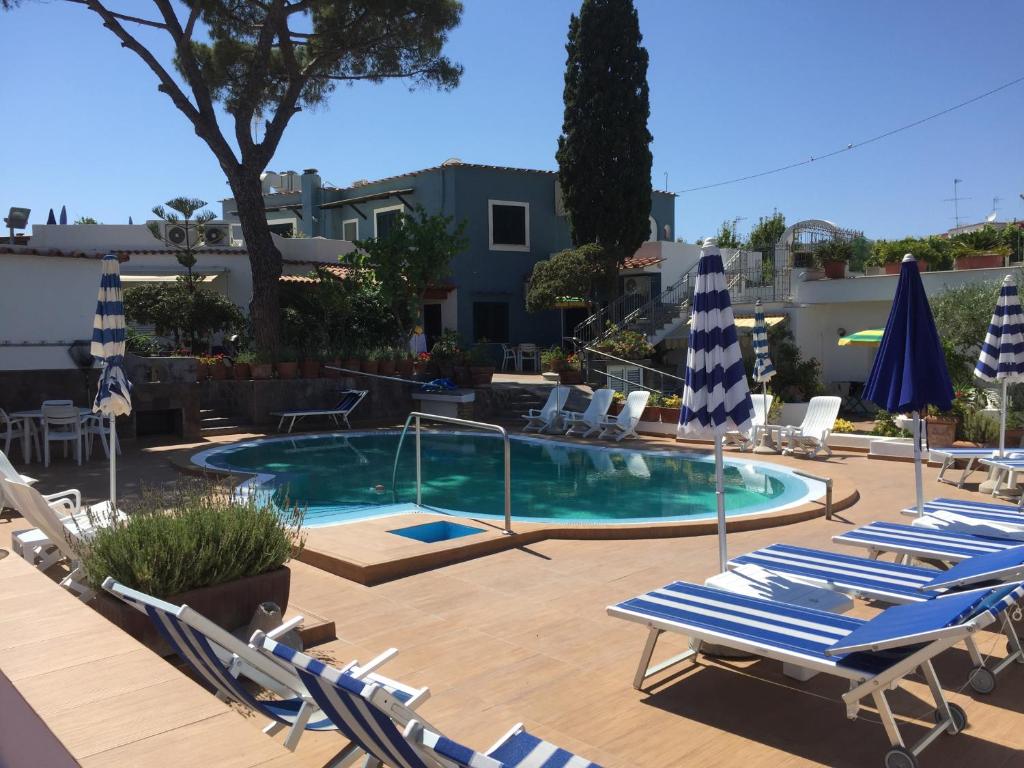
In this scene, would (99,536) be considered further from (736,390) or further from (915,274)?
(915,274)

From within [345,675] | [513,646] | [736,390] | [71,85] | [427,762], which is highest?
[71,85]

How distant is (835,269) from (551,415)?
9.47 metres

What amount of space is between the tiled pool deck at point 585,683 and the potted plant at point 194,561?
0.62 meters

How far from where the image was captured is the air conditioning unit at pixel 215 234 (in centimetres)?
2427

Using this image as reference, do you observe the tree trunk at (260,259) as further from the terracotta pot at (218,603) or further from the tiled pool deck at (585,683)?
the terracotta pot at (218,603)

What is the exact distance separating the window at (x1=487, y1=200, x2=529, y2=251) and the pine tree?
3579mm

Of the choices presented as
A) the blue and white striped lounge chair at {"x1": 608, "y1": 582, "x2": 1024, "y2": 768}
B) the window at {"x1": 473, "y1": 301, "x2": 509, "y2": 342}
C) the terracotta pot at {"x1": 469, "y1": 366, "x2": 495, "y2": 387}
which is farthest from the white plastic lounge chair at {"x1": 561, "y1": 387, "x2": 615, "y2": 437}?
the blue and white striped lounge chair at {"x1": 608, "y1": 582, "x2": 1024, "y2": 768}

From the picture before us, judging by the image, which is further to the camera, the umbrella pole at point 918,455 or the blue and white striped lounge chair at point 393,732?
the umbrella pole at point 918,455

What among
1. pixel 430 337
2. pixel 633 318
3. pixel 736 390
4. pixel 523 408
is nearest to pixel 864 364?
pixel 633 318

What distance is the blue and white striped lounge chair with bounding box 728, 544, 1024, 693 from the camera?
180 inches

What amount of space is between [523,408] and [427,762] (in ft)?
54.8

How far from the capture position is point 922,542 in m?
5.82

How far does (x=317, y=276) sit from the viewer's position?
22562 mm

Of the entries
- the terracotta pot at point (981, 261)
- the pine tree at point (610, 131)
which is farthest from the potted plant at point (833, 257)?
the pine tree at point (610, 131)
